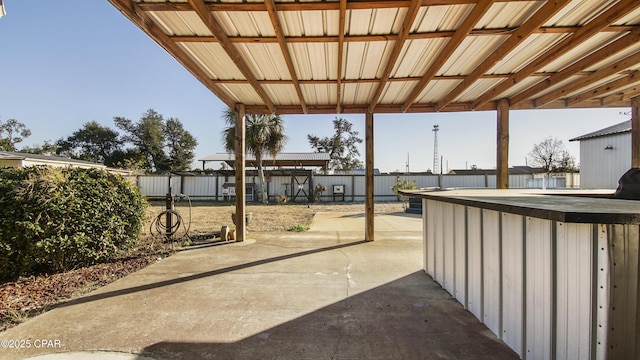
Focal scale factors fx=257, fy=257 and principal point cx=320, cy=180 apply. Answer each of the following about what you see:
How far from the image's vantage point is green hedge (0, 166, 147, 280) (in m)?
3.15

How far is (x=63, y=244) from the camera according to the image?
335 centimetres

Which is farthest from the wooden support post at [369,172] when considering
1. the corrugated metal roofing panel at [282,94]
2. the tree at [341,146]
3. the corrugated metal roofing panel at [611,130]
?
the tree at [341,146]

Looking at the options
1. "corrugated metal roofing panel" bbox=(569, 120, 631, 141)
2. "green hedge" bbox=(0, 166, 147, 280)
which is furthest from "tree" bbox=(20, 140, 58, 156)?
"corrugated metal roofing panel" bbox=(569, 120, 631, 141)

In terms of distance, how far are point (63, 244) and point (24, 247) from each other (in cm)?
36

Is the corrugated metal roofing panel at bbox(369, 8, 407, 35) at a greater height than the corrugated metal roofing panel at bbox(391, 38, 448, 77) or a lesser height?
greater

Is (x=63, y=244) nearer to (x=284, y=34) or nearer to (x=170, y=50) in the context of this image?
(x=170, y=50)

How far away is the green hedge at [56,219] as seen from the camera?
10.3 feet

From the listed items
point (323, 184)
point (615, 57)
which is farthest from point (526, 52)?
point (323, 184)

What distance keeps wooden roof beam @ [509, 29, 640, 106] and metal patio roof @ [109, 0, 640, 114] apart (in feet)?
0.04

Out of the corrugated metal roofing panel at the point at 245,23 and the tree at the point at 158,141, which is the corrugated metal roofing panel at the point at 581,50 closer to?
the corrugated metal roofing panel at the point at 245,23

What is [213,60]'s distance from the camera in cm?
350

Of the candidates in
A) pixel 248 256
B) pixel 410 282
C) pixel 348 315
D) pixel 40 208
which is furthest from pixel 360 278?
pixel 40 208

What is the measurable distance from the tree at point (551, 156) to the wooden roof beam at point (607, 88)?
27.8m

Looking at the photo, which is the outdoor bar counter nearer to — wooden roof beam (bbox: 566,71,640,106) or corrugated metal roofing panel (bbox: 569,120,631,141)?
wooden roof beam (bbox: 566,71,640,106)
